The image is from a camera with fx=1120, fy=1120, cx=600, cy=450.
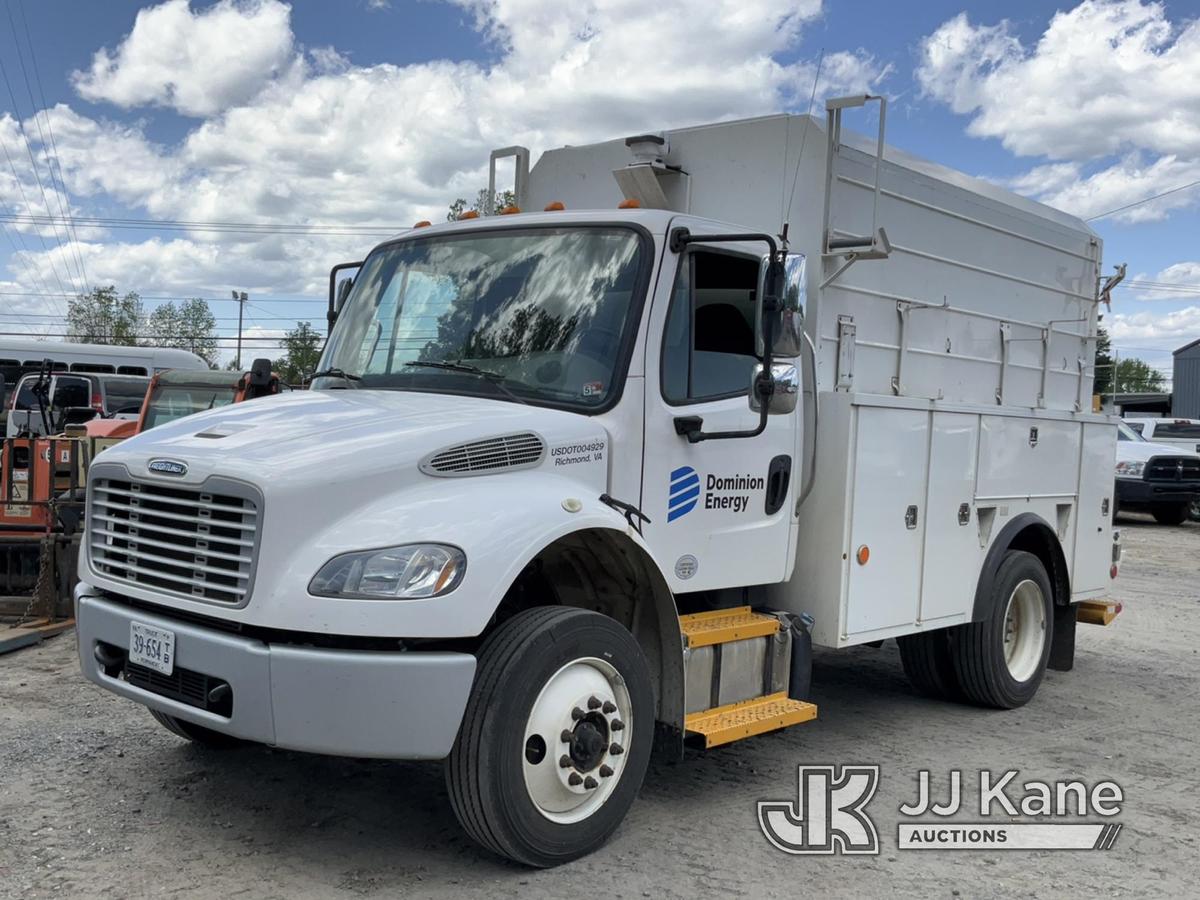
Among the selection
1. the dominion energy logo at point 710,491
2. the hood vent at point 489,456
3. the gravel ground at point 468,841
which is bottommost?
the gravel ground at point 468,841

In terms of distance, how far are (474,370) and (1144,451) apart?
61.8 feet

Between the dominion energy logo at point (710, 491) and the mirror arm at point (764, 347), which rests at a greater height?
the mirror arm at point (764, 347)

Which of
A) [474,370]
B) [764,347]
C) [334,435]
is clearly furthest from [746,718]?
[334,435]

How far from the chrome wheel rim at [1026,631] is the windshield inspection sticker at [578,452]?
13.1 ft

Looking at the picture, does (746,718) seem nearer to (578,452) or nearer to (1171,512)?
(578,452)

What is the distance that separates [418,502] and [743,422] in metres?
1.78

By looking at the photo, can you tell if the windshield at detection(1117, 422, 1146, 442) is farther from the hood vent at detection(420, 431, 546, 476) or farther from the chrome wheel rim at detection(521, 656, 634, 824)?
the hood vent at detection(420, 431, 546, 476)

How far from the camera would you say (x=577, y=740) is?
4207mm

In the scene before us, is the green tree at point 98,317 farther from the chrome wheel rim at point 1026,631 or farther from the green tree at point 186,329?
the chrome wheel rim at point 1026,631

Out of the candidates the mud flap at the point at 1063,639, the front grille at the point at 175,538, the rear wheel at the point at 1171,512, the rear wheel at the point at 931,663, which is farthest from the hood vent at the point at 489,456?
the rear wheel at the point at 1171,512

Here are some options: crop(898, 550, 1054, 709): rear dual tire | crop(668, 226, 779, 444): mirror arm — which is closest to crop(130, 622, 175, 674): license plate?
crop(668, 226, 779, 444): mirror arm

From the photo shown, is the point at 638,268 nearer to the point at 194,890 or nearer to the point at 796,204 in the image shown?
the point at 796,204

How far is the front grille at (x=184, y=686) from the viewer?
12.7 feet

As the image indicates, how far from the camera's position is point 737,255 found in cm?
513
